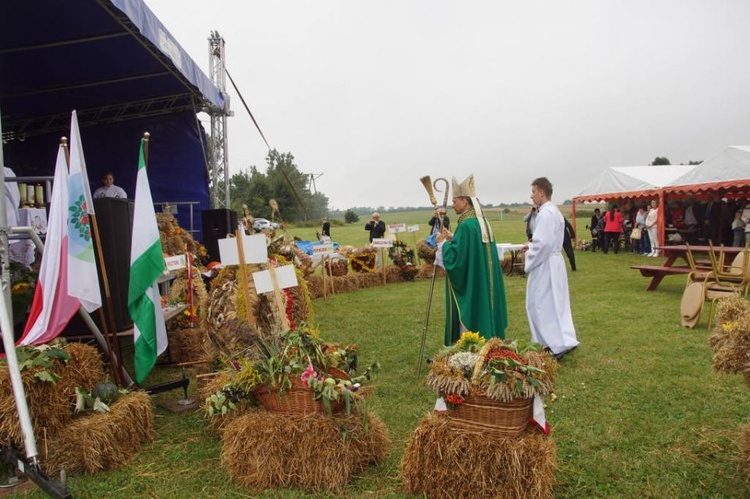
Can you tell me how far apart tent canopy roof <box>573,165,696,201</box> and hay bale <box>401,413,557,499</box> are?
59.1 feet

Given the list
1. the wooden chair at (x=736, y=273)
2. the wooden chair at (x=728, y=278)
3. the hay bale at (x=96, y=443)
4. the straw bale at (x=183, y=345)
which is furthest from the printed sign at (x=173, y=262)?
the wooden chair at (x=736, y=273)

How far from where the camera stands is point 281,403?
342 cm

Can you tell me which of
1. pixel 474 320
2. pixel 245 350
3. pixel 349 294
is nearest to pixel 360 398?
pixel 245 350

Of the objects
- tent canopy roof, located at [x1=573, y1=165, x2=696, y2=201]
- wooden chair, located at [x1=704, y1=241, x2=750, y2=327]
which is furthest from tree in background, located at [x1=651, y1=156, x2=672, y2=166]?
wooden chair, located at [x1=704, y1=241, x2=750, y2=327]

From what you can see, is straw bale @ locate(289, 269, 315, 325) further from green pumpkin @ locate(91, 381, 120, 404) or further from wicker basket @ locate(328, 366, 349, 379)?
green pumpkin @ locate(91, 381, 120, 404)

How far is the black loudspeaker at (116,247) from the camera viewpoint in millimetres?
5133

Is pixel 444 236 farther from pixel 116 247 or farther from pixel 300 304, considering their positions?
pixel 116 247

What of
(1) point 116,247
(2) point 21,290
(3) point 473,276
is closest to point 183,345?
(1) point 116,247

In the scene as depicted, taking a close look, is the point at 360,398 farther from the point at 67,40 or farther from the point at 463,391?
the point at 67,40

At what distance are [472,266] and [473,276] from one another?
0.10 metres

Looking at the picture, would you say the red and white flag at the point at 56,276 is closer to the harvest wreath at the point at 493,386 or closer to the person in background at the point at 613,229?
the harvest wreath at the point at 493,386

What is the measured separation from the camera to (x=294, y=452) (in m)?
3.33

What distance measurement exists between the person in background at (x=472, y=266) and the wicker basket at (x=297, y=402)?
2.16m

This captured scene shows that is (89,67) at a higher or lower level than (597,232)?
higher
